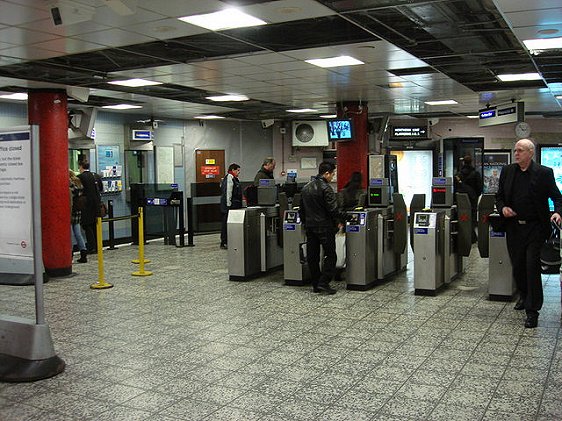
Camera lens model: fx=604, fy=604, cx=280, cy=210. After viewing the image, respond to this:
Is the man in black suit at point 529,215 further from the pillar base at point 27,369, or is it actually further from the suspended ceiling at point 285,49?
the pillar base at point 27,369

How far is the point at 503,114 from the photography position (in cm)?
1105

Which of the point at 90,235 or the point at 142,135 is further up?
the point at 142,135

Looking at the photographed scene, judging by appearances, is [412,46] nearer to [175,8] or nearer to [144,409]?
[175,8]

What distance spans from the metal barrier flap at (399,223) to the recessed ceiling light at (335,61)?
1.92 m

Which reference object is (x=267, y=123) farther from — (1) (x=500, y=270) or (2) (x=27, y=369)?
(2) (x=27, y=369)

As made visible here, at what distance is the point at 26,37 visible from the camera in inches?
234

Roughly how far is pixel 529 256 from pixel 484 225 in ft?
5.71

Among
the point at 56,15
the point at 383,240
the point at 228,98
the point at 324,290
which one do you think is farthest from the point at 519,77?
the point at 56,15

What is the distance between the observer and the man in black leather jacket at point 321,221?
24.2 ft

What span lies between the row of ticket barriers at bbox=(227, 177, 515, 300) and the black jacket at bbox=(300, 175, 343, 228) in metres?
0.41

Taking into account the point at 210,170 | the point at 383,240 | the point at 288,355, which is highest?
the point at 210,170

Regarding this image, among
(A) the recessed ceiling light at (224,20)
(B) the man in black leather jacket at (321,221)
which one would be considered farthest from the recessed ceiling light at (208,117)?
(A) the recessed ceiling light at (224,20)

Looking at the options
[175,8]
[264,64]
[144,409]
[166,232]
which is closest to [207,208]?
[166,232]

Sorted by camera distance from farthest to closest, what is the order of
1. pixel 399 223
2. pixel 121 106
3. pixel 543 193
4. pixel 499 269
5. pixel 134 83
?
1. pixel 121 106
2. pixel 134 83
3. pixel 399 223
4. pixel 499 269
5. pixel 543 193
